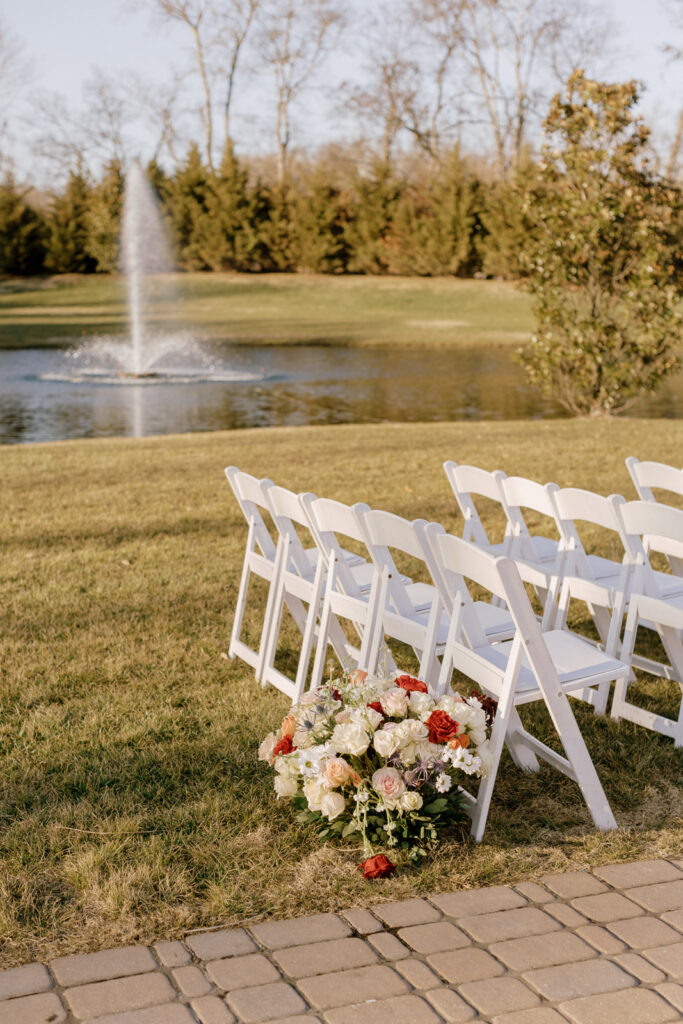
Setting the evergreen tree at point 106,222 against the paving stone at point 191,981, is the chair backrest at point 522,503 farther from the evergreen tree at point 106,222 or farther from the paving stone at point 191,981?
the evergreen tree at point 106,222

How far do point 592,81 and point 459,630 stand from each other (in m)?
12.6

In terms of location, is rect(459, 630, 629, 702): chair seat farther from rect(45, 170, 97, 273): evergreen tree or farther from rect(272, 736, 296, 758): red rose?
rect(45, 170, 97, 273): evergreen tree

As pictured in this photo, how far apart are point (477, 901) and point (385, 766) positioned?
0.51 meters

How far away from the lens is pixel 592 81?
1427 cm

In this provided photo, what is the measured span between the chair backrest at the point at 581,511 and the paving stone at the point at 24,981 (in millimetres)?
2474

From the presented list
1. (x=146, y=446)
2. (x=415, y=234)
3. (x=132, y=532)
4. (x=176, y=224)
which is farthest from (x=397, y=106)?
(x=132, y=532)

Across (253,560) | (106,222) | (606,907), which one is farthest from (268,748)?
(106,222)

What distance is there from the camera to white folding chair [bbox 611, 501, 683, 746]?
402 centimetres

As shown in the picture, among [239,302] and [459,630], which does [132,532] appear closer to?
[459,630]

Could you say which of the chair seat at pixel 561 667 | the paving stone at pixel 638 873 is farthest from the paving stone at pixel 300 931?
the chair seat at pixel 561 667

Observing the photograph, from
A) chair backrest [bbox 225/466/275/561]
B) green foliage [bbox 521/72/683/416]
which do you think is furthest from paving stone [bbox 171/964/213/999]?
green foliage [bbox 521/72/683/416]

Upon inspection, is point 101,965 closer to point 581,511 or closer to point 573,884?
point 573,884

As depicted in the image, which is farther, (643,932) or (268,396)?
(268,396)

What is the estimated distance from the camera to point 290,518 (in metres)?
4.65
